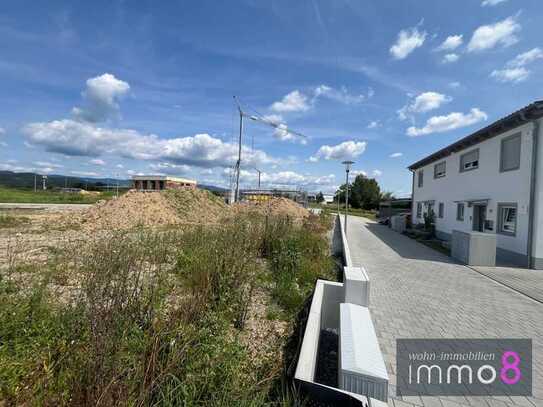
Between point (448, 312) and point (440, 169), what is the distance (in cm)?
1432

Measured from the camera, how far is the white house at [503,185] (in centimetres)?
855

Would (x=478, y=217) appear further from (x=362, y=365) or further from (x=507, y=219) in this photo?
(x=362, y=365)

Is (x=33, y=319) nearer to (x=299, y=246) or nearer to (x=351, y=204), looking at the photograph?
(x=299, y=246)

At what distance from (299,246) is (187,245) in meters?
2.66

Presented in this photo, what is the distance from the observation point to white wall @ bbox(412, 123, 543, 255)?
896 cm

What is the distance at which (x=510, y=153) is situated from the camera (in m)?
9.93

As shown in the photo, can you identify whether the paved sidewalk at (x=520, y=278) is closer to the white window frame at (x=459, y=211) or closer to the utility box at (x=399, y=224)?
the white window frame at (x=459, y=211)

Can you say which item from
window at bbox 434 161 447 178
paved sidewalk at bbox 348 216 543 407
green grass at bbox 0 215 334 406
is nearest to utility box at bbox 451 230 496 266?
paved sidewalk at bbox 348 216 543 407

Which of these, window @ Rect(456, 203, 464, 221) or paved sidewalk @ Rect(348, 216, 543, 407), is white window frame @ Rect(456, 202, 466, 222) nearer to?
window @ Rect(456, 203, 464, 221)

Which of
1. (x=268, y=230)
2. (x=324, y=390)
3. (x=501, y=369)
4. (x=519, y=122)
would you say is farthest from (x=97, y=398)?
(x=519, y=122)

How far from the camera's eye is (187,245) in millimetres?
5809

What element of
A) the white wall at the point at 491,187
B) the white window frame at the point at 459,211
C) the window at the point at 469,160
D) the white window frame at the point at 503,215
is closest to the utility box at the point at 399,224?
the white wall at the point at 491,187

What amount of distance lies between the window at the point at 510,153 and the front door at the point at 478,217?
2.17 metres

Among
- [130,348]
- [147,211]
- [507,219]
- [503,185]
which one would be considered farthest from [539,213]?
[147,211]
